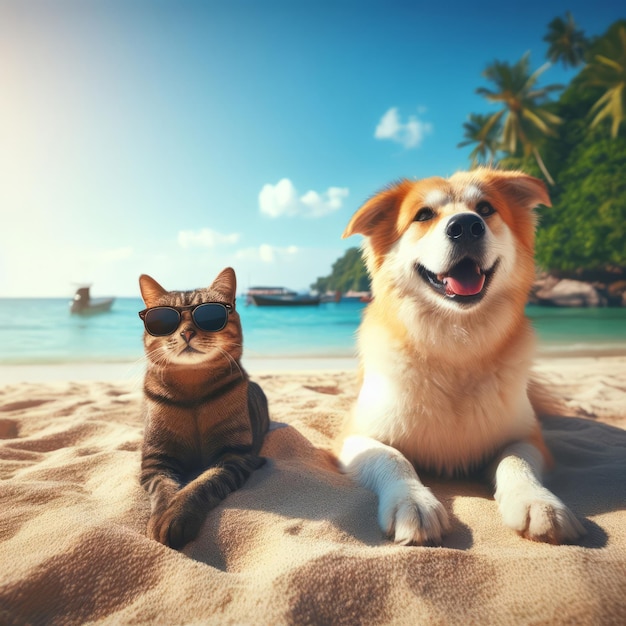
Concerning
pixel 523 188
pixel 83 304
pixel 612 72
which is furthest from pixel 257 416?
pixel 612 72

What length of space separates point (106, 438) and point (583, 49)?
38.3 metres

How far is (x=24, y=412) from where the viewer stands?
10.4 ft

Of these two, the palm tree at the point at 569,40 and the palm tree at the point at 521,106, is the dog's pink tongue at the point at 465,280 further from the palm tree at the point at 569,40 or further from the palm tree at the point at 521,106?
the palm tree at the point at 569,40

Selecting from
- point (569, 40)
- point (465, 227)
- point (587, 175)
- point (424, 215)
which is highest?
point (569, 40)

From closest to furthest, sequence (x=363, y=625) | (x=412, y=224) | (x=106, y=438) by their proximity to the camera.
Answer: (x=363, y=625)
(x=412, y=224)
(x=106, y=438)

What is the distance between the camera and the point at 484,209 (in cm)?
198

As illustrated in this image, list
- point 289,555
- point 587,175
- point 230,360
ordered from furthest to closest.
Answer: point 587,175 → point 230,360 → point 289,555

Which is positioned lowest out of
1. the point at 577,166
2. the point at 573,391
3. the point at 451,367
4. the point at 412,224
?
the point at 573,391

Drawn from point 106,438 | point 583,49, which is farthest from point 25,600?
point 583,49

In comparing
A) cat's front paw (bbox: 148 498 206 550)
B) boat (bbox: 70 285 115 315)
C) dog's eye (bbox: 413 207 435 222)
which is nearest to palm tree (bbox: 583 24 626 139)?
dog's eye (bbox: 413 207 435 222)

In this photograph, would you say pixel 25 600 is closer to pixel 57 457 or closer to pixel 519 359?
pixel 57 457

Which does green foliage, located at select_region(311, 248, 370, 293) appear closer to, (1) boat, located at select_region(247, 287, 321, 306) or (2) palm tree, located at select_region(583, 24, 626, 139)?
(1) boat, located at select_region(247, 287, 321, 306)

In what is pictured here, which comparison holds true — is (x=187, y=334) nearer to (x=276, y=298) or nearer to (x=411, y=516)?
(x=411, y=516)

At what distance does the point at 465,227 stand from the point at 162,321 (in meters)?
1.33
